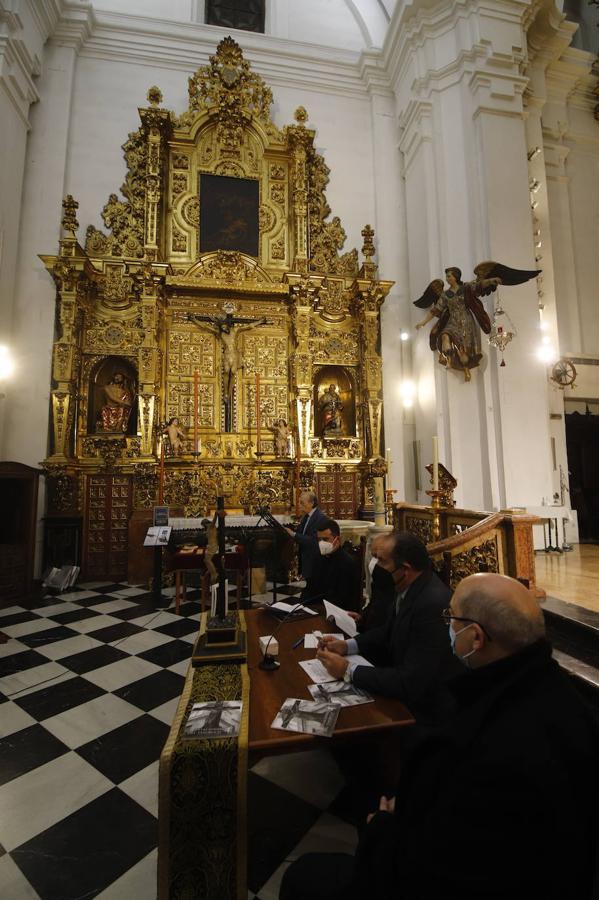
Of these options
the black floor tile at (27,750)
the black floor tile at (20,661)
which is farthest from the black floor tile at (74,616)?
the black floor tile at (27,750)

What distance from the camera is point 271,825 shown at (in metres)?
1.92

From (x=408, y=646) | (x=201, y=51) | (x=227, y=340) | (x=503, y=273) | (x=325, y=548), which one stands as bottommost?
(x=408, y=646)

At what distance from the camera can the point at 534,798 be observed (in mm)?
854

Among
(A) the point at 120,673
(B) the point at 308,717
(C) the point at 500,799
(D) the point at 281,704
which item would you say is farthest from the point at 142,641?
(C) the point at 500,799

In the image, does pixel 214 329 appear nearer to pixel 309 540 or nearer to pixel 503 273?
pixel 503 273

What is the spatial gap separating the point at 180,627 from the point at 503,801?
4.22 meters

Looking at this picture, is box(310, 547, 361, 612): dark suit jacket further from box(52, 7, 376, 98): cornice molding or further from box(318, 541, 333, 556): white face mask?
box(52, 7, 376, 98): cornice molding

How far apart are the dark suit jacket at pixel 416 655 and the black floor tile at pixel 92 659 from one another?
8.78ft

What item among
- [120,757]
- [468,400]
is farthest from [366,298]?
[120,757]

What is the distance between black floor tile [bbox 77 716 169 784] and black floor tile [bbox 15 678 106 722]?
55 centimetres

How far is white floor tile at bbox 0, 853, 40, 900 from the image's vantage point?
161 cm

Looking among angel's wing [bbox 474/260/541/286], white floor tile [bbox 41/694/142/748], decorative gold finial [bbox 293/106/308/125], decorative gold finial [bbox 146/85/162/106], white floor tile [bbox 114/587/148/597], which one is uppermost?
decorative gold finial [bbox 293/106/308/125]

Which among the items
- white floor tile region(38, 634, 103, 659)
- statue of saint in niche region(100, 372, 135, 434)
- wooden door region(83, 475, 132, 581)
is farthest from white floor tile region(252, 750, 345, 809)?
statue of saint in niche region(100, 372, 135, 434)

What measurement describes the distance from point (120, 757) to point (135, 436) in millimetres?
5720
